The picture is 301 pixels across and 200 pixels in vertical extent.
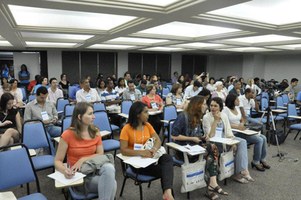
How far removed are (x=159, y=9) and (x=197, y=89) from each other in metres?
A: 3.40

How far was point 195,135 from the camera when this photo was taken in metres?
3.18

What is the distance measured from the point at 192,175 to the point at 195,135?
549 millimetres

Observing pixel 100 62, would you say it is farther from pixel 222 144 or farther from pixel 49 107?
pixel 222 144

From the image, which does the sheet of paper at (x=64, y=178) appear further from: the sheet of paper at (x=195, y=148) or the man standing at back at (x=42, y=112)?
the man standing at back at (x=42, y=112)

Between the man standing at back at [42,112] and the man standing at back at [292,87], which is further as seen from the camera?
the man standing at back at [292,87]

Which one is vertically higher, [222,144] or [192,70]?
[192,70]

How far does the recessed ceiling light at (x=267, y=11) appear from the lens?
343 cm

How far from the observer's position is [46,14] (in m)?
4.04

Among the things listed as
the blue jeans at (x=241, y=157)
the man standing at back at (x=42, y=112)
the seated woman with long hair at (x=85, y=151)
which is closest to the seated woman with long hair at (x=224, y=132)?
the blue jeans at (x=241, y=157)

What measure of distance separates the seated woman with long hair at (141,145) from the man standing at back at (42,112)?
1.74 metres

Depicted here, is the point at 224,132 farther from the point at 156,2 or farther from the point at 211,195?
the point at 156,2

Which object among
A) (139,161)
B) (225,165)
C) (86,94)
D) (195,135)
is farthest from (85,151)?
(86,94)

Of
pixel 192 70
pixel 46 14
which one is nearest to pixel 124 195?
pixel 46 14

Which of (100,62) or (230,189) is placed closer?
(230,189)
